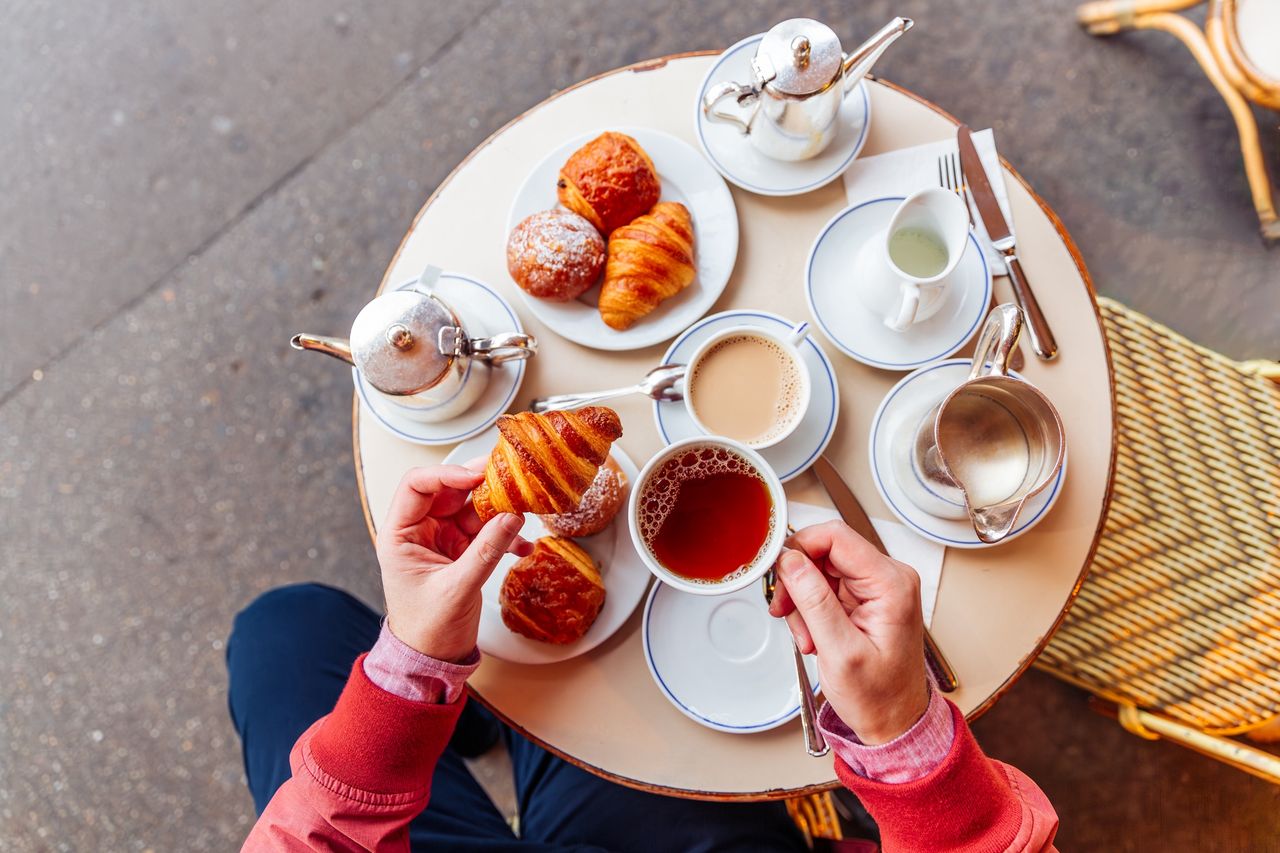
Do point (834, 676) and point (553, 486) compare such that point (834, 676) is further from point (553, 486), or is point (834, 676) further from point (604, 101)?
point (604, 101)

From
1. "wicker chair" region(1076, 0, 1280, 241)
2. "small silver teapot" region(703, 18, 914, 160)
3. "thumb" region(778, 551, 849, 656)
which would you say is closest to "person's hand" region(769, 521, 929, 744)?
"thumb" region(778, 551, 849, 656)

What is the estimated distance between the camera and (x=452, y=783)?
61.0 inches

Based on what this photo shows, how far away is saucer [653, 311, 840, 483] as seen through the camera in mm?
1212

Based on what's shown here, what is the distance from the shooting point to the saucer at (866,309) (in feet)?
4.02

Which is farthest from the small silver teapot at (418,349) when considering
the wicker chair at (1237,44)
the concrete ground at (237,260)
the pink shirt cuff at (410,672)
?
the wicker chair at (1237,44)

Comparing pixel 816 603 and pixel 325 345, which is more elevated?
pixel 325 345

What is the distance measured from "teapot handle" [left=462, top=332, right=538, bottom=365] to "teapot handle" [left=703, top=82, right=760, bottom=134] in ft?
1.50

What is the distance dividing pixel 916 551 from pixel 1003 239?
1.65ft

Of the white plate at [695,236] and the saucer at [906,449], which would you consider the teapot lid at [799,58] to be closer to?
the white plate at [695,236]

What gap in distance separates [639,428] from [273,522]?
4.35 ft

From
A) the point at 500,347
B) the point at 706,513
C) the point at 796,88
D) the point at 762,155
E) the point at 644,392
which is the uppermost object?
the point at 796,88

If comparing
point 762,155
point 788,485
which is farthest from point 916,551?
point 762,155

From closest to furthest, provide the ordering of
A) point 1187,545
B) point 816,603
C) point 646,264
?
point 816,603
point 646,264
point 1187,545

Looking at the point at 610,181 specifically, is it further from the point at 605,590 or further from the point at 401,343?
the point at 605,590
